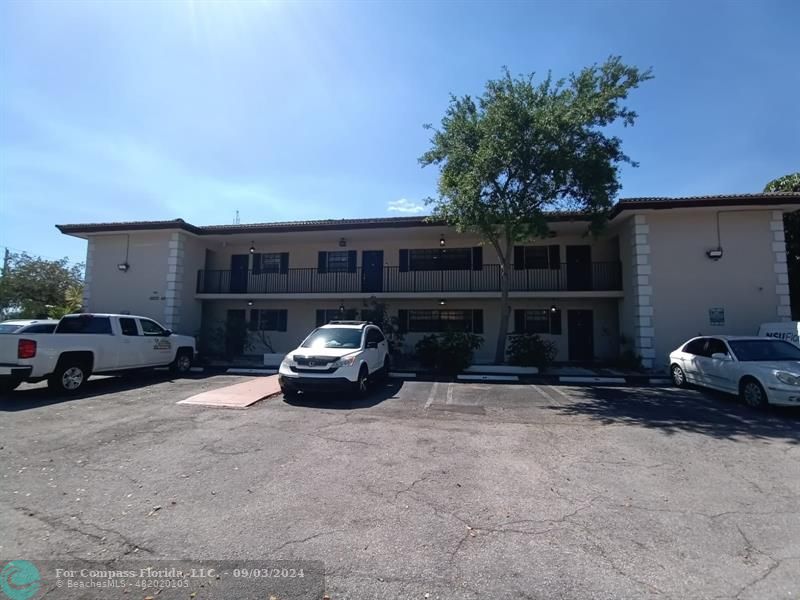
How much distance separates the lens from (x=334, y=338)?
32.8 feet

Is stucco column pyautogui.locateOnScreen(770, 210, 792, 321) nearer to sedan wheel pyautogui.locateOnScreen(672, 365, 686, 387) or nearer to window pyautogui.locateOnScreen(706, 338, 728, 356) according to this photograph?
sedan wheel pyautogui.locateOnScreen(672, 365, 686, 387)

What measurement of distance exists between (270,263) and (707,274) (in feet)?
57.0

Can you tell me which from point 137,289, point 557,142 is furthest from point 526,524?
point 137,289

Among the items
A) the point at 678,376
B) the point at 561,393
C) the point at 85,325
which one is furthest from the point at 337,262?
the point at 678,376

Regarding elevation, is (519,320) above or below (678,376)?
above

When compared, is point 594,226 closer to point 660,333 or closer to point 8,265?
point 660,333

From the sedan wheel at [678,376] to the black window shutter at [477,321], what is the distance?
7084mm

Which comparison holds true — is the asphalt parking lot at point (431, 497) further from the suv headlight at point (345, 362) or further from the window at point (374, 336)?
the window at point (374, 336)

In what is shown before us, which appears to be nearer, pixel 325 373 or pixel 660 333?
pixel 325 373

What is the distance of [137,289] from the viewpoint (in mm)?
16656

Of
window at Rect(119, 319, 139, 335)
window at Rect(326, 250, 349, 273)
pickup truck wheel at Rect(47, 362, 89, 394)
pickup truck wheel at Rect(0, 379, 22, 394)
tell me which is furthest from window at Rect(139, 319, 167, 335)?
window at Rect(326, 250, 349, 273)

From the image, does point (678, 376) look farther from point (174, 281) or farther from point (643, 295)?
point (174, 281)

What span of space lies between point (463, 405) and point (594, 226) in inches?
318

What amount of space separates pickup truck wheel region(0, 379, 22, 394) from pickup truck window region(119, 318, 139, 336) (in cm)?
229
